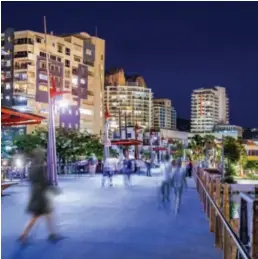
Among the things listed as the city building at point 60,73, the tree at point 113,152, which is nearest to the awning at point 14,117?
the tree at point 113,152

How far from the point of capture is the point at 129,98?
165625mm

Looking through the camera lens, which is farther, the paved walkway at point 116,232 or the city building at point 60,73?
the city building at point 60,73

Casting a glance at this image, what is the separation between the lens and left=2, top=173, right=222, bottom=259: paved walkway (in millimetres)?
6953

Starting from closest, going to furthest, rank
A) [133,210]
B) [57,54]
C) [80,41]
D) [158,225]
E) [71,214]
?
[158,225] → [71,214] → [133,210] → [57,54] → [80,41]

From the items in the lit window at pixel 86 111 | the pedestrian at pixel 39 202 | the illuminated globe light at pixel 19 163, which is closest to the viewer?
the pedestrian at pixel 39 202

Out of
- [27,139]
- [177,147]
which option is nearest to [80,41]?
[177,147]

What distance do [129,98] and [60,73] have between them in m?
78.0

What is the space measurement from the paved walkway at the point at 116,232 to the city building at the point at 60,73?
54.5 meters

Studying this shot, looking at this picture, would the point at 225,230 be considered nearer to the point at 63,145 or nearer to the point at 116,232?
the point at 116,232

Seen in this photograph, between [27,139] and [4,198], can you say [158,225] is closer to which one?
[4,198]

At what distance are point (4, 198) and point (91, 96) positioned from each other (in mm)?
85375

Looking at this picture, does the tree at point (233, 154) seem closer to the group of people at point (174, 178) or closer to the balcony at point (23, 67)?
the balcony at point (23, 67)

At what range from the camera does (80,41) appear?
324 feet

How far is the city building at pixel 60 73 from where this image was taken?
74.5 metres
